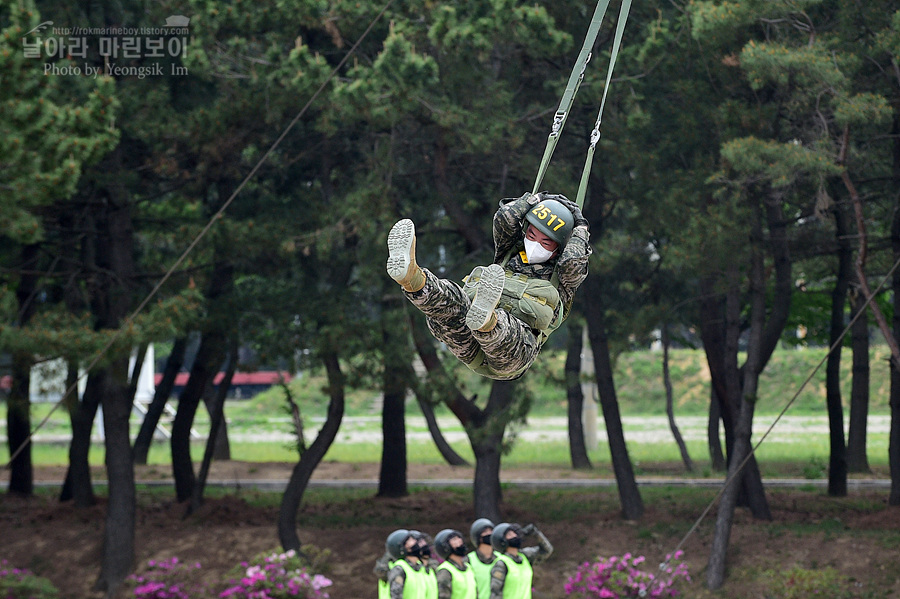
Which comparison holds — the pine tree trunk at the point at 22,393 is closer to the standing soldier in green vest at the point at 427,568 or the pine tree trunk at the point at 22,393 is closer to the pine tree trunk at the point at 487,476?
the standing soldier in green vest at the point at 427,568

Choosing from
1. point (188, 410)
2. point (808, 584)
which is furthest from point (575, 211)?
point (188, 410)

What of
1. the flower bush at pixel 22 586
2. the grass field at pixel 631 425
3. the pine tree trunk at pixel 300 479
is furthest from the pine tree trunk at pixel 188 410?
the grass field at pixel 631 425

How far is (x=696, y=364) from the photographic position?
49.6 m

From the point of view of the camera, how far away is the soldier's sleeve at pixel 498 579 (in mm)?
10547

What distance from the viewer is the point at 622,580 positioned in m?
15.1

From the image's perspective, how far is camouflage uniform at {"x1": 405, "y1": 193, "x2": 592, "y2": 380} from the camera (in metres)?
5.67

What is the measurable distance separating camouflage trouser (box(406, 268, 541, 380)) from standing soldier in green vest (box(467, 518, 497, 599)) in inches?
195

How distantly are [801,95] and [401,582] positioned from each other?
27.0 feet

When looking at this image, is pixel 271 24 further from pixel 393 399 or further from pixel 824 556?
pixel 824 556

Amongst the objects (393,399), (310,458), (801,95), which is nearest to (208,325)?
(310,458)

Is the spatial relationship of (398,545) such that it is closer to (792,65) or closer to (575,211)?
(575,211)

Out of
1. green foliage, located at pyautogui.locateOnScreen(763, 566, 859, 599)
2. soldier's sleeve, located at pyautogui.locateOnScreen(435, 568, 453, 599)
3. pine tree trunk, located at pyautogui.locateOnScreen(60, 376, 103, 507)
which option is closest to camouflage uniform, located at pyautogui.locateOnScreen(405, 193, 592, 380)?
soldier's sleeve, located at pyautogui.locateOnScreen(435, 568, 453, 599)

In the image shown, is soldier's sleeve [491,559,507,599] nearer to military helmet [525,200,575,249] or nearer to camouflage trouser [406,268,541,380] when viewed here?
camouflage trouser [406,268,541,380]

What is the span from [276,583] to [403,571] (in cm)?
577
